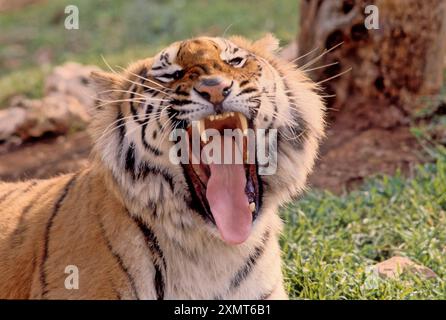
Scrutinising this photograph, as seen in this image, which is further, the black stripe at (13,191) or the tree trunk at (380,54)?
the tree trunk at (380,54)

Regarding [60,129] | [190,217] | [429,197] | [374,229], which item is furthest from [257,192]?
[60,129]

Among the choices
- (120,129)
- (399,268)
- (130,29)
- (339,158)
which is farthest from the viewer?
(130,29)

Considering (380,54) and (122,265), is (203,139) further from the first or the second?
(380,54)

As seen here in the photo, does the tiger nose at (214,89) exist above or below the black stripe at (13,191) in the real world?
above

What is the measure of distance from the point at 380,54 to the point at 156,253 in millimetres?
3054

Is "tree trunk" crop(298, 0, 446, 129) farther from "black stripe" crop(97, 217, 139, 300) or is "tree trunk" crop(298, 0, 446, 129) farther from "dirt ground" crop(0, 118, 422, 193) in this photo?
"black stripe" crop(97, 217, 139, 300)

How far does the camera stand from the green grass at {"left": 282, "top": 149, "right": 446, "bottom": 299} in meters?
3.88

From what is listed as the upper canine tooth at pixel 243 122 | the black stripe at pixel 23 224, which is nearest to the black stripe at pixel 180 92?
the upper canine tooth at pixel 243 122

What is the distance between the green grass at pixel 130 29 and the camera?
31.7 ft

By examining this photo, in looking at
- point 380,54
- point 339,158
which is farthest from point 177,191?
point 380,54

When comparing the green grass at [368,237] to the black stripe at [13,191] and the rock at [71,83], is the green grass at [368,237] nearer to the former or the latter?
the black stripe at [13,191]

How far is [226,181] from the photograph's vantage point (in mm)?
3186

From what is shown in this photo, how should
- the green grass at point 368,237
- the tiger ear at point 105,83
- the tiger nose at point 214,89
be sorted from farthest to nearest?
the green grass at point 368,237 → the tiger ear at point 105,83 → the tiger nose at point 214,89

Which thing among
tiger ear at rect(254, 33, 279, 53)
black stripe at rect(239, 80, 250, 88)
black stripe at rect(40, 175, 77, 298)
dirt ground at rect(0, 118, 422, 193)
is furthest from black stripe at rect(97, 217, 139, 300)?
dirt ground at rect(0, 118, 422, 193)
